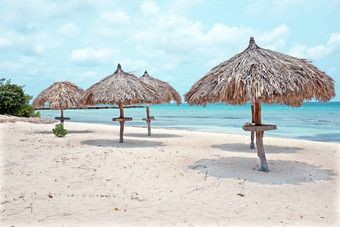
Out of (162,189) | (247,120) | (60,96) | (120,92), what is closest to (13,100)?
(60,96)

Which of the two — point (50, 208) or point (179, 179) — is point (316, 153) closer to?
point (179, 179)

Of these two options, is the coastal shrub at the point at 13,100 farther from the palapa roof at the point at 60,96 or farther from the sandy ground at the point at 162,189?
the sandy ground at the point at 162,189

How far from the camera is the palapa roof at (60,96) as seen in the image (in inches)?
520

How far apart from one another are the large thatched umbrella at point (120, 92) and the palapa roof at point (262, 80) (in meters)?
3.38

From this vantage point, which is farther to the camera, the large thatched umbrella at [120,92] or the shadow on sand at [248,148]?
the large thatched umbrella at [120,92]

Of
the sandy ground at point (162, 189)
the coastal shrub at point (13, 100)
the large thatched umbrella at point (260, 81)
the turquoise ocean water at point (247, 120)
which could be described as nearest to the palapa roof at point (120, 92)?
the sandy ground at point (162, 189)

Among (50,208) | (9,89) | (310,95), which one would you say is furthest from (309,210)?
(9,89)

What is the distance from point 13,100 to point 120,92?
14.4 meters

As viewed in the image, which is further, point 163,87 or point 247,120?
point 247,120

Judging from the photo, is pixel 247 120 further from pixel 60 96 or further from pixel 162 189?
pixel 162 189

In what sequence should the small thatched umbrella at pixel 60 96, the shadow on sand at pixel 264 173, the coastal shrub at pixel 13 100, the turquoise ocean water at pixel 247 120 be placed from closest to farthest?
the shadow on sand at pixel 264 173 < the small thatched umbrella at pixel 60 96 < the turquoise ocean water at pixel 247 120 < the coastal shrub at pixel 13 100

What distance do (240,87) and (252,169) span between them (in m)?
2.13

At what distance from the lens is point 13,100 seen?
20188 mm

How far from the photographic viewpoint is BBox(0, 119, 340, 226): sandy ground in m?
3.89
